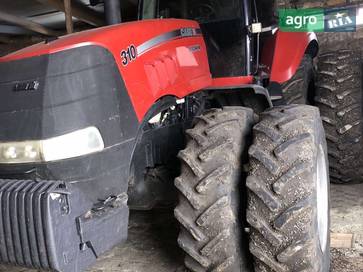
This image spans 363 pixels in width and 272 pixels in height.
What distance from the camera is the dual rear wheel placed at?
7.16 ft

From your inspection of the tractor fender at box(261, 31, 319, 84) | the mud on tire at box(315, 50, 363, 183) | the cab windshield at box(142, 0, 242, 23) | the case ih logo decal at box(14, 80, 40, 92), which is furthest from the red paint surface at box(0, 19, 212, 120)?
the mud on tire at box(315, 50, 363, 183)

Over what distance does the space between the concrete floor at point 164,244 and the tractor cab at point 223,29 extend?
1287 mm

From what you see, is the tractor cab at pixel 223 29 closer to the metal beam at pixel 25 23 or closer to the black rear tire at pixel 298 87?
the black rear tire at pixel 298 87

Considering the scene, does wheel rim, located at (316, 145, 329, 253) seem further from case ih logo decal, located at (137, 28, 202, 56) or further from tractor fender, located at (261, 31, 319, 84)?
tractor fender, located at (261, 31, 319, 84)

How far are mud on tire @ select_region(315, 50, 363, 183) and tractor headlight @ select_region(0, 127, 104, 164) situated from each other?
2581 mm

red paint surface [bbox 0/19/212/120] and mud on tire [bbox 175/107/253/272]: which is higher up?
red paint surface [bbox 0/19/212/120]

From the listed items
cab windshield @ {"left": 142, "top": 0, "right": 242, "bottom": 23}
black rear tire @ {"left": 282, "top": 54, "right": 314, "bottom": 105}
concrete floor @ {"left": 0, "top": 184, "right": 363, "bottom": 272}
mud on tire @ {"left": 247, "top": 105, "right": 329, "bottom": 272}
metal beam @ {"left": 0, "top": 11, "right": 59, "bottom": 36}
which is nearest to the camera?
mud on tire @ {"left": 247, "top": 105, "right": 329, "bottom": 272}

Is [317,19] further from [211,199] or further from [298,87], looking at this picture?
[211,199]

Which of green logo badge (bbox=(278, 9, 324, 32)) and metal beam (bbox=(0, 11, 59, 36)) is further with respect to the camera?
metal beam (bbox=(0, 11, 59, 36))

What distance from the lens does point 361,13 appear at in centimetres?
414

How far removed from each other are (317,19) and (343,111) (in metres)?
0.86

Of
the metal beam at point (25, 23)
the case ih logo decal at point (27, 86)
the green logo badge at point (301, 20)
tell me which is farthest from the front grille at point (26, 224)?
the metal beam at point (25, 23)

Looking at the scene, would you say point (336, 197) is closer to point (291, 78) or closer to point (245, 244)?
point (291, 78)

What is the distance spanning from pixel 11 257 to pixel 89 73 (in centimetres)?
88
